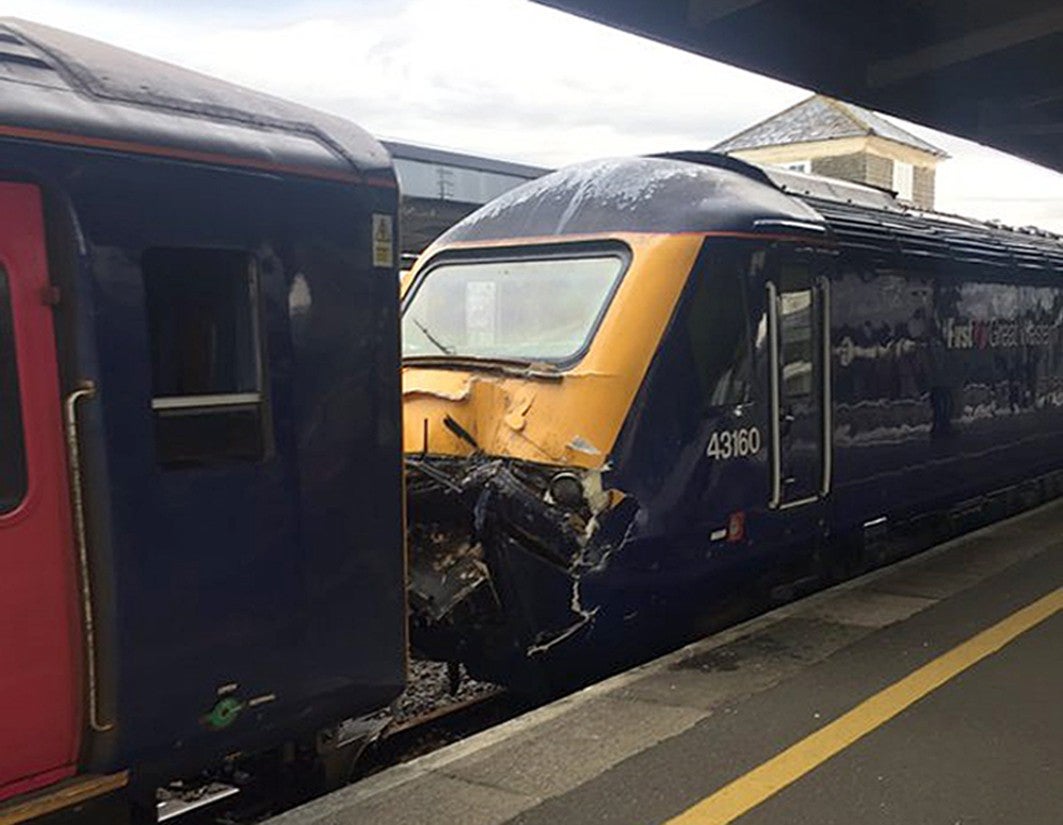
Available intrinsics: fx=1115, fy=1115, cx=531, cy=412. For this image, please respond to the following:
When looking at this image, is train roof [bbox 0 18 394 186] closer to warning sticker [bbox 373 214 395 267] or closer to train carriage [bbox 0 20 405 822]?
train carriage [bbox 0 20 405 822]

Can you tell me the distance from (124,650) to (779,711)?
276 cm

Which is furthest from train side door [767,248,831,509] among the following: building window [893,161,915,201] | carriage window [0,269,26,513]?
building window [893,161,915,201]

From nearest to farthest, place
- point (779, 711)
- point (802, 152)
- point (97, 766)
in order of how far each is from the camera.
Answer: point (97, 766) < point (779, 711) < point (802, 152)

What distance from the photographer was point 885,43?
9.95 metres

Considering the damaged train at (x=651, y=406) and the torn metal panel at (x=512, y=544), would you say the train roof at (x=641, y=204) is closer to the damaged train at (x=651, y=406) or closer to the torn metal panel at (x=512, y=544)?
the damaged train at (x=651, y=406)

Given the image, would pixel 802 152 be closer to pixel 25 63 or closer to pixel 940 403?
pixel 940 403

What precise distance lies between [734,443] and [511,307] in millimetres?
1433

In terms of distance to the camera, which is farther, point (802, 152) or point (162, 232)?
point (802, 152)

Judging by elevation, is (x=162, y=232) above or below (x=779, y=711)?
above

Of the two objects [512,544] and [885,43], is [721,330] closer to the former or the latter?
[512,544]

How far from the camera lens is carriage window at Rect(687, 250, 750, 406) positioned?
570 cm

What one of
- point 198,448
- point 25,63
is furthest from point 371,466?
point 25,63

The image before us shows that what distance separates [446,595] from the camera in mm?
5195

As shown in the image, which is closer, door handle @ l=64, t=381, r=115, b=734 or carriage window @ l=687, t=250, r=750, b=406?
door handle @ l=64, t=381, r=115, b=734
